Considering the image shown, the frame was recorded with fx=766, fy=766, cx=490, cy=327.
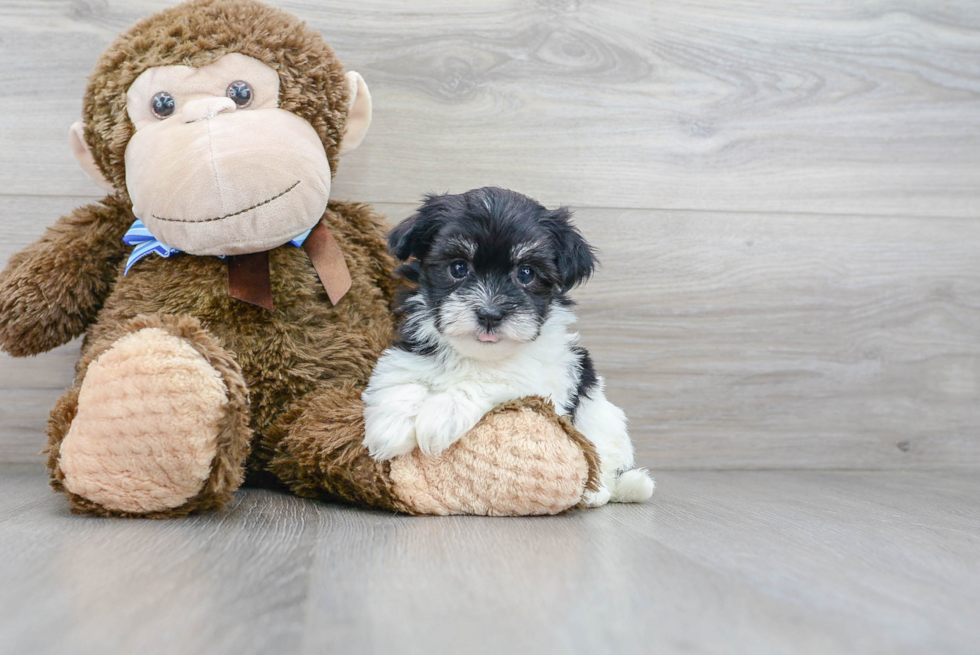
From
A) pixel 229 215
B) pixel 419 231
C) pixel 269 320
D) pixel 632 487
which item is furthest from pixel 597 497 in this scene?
pixel 229 215

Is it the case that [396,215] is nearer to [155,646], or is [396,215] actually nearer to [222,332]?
[222,332]

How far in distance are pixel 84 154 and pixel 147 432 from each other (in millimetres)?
667

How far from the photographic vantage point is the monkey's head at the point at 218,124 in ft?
4.17

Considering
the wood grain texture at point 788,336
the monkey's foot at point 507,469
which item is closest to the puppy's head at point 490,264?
the monkey's foot at point 507,469

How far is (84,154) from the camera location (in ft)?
4.84

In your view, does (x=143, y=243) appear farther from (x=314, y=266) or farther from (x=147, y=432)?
(x=147, y=432)

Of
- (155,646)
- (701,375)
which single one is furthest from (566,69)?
(155,646)

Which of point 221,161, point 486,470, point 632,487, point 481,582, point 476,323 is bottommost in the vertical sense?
point 632,487

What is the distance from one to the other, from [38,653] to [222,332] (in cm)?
78

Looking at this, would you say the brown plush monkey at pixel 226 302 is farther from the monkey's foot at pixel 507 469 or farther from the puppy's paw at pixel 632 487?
the puppy's paw at pixel 632 487

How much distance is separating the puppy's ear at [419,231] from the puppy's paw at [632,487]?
0.56 metres

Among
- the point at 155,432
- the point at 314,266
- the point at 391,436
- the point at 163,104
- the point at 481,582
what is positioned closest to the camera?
the point at 481,582

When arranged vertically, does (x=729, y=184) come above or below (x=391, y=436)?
above

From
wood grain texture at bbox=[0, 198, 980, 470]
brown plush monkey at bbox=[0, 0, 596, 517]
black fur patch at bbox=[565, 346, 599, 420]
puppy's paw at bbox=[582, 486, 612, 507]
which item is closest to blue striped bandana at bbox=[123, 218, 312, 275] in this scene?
brown plush monkey at bbox=[0, 0, 596, 517]
